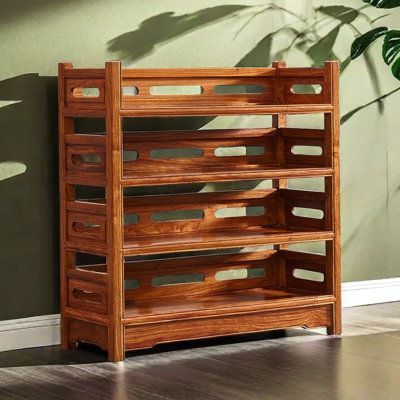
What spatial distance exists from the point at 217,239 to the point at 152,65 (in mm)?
915

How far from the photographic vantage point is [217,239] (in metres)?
5.07

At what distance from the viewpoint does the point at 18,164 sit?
5.06m

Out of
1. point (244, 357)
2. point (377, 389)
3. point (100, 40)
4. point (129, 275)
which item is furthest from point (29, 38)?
point (377, 389)

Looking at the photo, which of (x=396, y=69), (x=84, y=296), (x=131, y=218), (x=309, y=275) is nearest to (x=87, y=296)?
(x=84, y=296)

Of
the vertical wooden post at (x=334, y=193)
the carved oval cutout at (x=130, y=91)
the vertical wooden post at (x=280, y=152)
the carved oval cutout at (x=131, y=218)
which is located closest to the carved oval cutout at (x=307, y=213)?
the vertical wooden post at (x=280, y=152)

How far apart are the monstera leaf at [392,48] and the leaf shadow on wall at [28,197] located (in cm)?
169

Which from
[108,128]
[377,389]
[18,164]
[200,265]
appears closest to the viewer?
[377,389]

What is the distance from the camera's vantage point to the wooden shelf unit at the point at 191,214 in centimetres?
484

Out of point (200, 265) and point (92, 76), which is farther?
point (200, 265)

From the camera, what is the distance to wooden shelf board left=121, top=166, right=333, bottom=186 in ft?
15.8

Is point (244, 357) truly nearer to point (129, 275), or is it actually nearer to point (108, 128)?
point (129, 275)

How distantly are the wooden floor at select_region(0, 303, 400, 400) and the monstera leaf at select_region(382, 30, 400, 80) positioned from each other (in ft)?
4.32

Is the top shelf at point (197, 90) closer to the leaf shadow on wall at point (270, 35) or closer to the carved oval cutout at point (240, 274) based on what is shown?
the leaf shadow on wall at point (270, 35)

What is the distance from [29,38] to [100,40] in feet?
1.14
